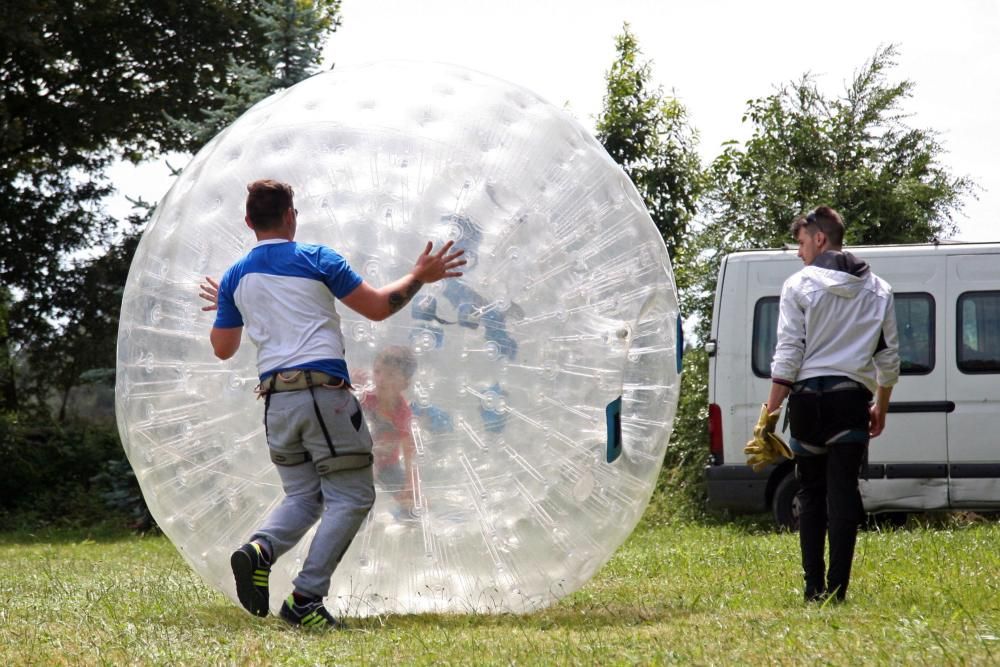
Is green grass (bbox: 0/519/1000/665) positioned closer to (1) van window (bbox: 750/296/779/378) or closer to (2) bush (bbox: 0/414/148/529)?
(1) van window (bbox: 750/296/779/378)

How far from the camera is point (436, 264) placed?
496 cm

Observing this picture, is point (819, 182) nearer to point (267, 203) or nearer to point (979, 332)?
point (979, 332)

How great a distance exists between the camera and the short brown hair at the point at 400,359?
5.08 metres

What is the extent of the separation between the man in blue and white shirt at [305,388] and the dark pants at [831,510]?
6.15 ft

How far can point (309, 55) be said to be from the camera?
14523 millimetres

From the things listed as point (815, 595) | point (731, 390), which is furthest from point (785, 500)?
point (815, 595)

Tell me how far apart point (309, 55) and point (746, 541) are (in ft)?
25.9

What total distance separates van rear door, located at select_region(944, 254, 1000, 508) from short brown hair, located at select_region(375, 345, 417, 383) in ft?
22.4

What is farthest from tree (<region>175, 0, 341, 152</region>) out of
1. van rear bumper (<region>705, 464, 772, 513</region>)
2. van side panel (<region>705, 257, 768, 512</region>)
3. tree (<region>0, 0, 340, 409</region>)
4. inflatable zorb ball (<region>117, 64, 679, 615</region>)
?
inflatable zorb ball (<region>117, 64, 679, 615</region>)

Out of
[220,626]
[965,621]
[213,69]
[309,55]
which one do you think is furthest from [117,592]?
[213,69]

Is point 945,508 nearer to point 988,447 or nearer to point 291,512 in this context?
point 988,447

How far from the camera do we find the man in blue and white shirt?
4.92 metres

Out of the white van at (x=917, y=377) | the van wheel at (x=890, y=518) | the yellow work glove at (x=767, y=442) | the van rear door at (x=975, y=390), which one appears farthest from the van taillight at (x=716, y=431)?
the yellow work glove at (x=767, y=442)

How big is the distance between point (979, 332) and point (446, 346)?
6.94 m
